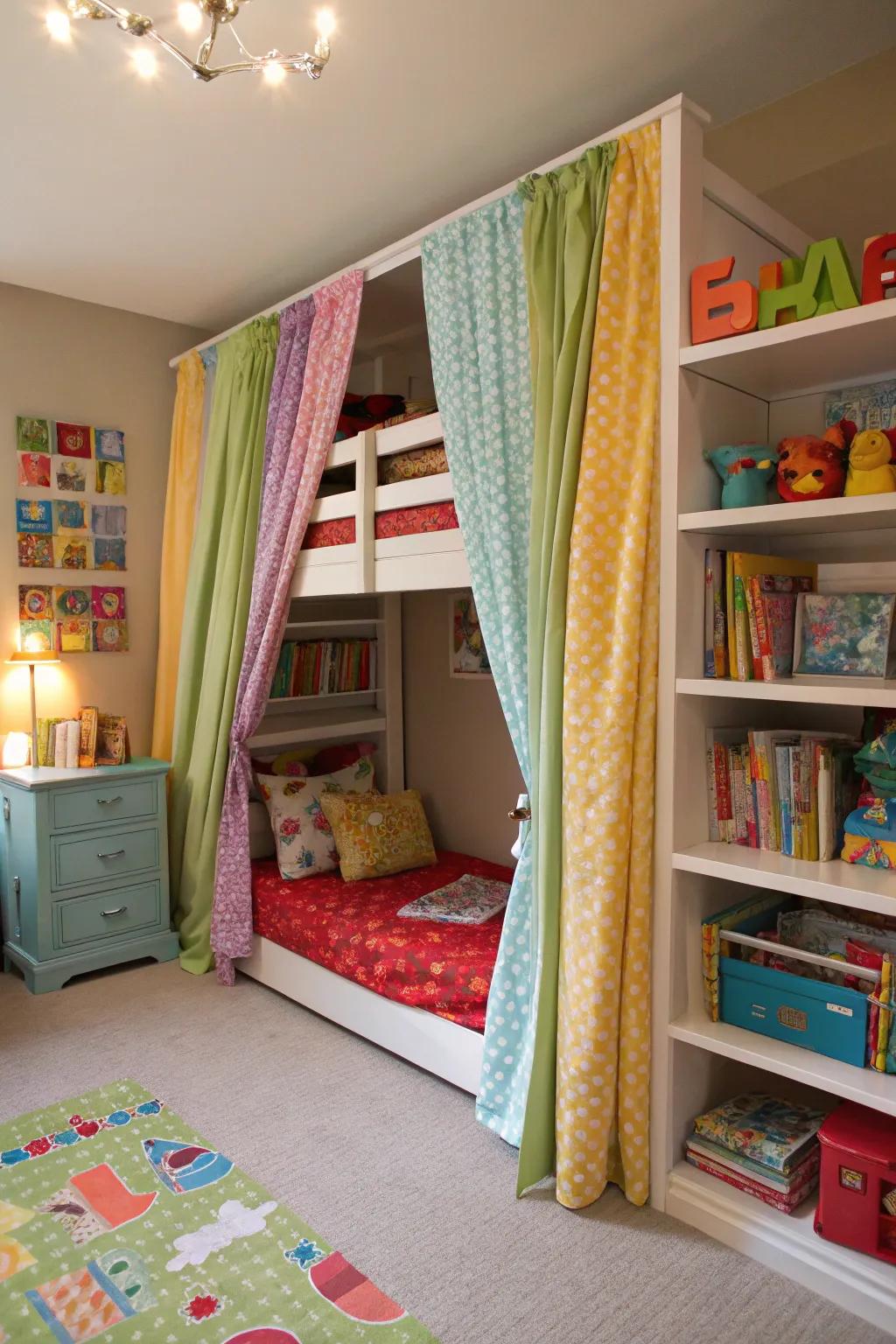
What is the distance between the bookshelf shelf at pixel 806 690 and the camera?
66.1 inches

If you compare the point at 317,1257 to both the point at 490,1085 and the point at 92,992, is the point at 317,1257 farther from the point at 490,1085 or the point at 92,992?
the point at 92,992

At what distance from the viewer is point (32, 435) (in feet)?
11.7

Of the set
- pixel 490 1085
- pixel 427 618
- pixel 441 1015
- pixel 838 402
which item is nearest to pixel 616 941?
pixel 490 1085

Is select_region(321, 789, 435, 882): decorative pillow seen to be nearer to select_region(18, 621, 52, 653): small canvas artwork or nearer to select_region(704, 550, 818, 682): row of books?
select_region(18, 621, 52, 653): small canvas artwork

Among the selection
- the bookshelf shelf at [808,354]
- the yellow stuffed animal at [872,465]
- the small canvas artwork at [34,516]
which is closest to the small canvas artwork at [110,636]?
the small canvas artwork at [34,516]

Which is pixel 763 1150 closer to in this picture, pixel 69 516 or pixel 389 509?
pixel 389 509

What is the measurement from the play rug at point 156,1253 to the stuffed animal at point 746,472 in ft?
5.80

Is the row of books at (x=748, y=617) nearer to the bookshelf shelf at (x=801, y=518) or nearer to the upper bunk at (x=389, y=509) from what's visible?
the bookshelf shelf at (x=801, y=518)

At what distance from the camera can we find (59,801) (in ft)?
10.7

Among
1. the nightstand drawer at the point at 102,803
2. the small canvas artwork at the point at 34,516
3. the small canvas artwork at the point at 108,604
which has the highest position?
the small canvas artwork at the point at 34,516

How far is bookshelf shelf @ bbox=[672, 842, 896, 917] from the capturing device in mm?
1717

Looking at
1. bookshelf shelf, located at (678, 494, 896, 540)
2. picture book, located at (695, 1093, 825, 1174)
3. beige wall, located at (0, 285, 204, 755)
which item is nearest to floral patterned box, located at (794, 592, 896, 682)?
bookshelf shelf, located at (678, 494, 896, 540)

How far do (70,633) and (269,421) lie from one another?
1.23 m

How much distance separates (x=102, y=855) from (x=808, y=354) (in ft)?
9.28
